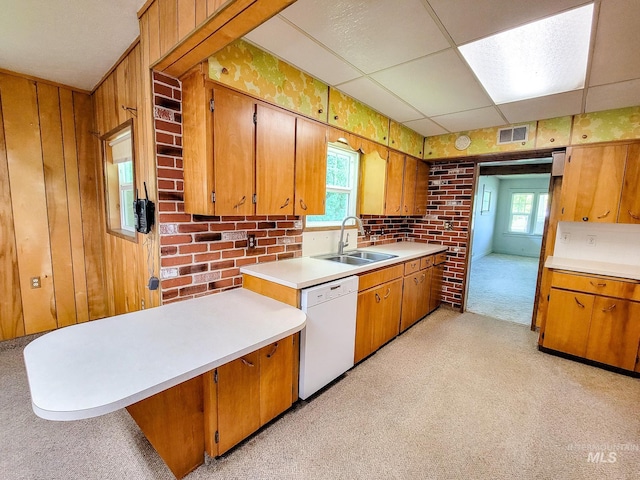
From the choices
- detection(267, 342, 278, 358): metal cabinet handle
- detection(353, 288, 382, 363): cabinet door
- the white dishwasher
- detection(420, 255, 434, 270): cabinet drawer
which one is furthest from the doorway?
detection(267, 342, 278, 358): metal cabinet handle

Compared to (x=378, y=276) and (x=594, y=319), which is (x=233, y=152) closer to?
(x=378, y=276)

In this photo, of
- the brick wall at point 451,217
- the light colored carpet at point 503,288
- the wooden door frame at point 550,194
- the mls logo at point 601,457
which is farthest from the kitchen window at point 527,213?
the mls logo at point 601,457

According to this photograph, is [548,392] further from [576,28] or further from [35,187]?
[35,187]

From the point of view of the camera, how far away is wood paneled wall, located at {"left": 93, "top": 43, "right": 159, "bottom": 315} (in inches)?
68.8

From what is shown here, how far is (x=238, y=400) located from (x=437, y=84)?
106 inches

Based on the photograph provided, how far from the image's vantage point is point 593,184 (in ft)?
9.04

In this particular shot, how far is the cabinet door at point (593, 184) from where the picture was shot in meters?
2.65

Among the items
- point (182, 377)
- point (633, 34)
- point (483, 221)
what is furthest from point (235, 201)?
point (483, 221)

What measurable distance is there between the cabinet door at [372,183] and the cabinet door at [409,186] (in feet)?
1.62

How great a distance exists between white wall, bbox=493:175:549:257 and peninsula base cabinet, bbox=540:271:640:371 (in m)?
6.79

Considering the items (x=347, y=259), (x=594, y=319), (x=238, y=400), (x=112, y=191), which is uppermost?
(x=112, y=191)

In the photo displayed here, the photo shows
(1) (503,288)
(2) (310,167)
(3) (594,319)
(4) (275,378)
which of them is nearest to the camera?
(4) (275,378)

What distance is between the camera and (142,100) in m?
1.75

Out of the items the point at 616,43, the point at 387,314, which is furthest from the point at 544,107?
the point at 387,314
